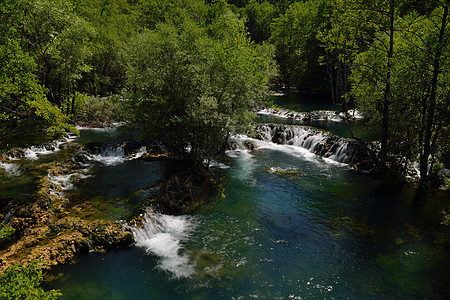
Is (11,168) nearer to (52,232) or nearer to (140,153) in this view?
(140,153)

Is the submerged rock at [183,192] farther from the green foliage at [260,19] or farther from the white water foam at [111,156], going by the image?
the green foliage at [260,19]

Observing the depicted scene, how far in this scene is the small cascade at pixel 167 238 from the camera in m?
11.4

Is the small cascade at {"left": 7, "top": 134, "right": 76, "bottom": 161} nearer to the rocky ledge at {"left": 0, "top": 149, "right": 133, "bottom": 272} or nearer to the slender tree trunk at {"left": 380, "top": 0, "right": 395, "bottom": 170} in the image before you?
the rocky ledge at {"left": 0, "top": 149, "right": 133, "bottom": 272}

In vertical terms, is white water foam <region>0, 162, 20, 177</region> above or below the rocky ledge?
above

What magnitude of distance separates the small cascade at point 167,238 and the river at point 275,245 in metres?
0.05

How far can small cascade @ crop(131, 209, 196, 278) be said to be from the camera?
11367mm

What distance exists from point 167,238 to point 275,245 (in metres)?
5.35

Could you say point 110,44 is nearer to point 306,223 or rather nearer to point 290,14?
point 306,223

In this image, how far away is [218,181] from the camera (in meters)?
20.1

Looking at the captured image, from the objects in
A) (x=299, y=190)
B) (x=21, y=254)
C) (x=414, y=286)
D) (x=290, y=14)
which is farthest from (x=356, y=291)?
(x=290, y=14)

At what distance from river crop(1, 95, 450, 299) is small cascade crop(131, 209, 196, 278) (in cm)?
5

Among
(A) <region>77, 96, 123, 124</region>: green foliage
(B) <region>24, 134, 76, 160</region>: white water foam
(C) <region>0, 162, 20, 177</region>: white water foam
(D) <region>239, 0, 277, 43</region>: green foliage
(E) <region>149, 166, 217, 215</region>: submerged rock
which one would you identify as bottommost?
(E) <region>149, 166, 217, 215</region>: submerged rock

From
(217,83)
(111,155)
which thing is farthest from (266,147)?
(111,155)

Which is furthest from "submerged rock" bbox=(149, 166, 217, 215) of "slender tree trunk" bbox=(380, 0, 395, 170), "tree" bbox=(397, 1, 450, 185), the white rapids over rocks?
the white rapids over rocks
